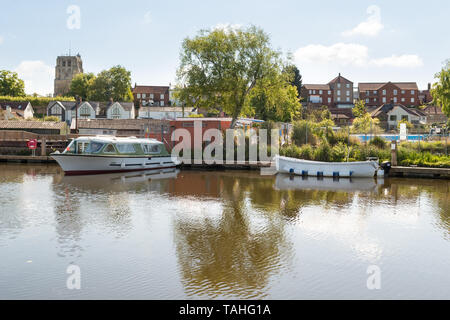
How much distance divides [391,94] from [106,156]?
100 m

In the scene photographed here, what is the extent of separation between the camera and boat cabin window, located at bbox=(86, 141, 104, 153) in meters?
26.6

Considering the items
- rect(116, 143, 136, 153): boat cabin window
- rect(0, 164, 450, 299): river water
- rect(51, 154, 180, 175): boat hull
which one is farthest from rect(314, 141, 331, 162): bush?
rect(116, 143, 136, 153): boat cabin window

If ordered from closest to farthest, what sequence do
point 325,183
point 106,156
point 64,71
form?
point 325,183
point 106,156
point 64,71

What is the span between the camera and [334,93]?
4579 inches

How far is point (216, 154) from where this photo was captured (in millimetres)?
31688

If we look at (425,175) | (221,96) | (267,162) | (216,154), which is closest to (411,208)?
(425,175)

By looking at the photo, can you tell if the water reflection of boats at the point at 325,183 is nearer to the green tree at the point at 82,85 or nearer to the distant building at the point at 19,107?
Result: the distant building at the point at 19,107

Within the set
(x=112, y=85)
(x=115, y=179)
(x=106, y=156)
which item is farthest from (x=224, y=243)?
(x=112, y=85)

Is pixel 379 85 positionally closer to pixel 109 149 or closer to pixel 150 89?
pixel 150 89

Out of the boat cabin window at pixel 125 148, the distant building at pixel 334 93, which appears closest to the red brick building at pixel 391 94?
the distant building at pixel 334 93

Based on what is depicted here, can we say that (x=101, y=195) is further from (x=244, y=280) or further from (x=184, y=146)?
(x=184, y=146)

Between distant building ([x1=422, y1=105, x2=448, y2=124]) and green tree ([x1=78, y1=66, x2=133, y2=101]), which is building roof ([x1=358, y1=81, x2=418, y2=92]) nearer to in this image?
distant building ([x1=422, y1=105, x2=448, y2=124])
